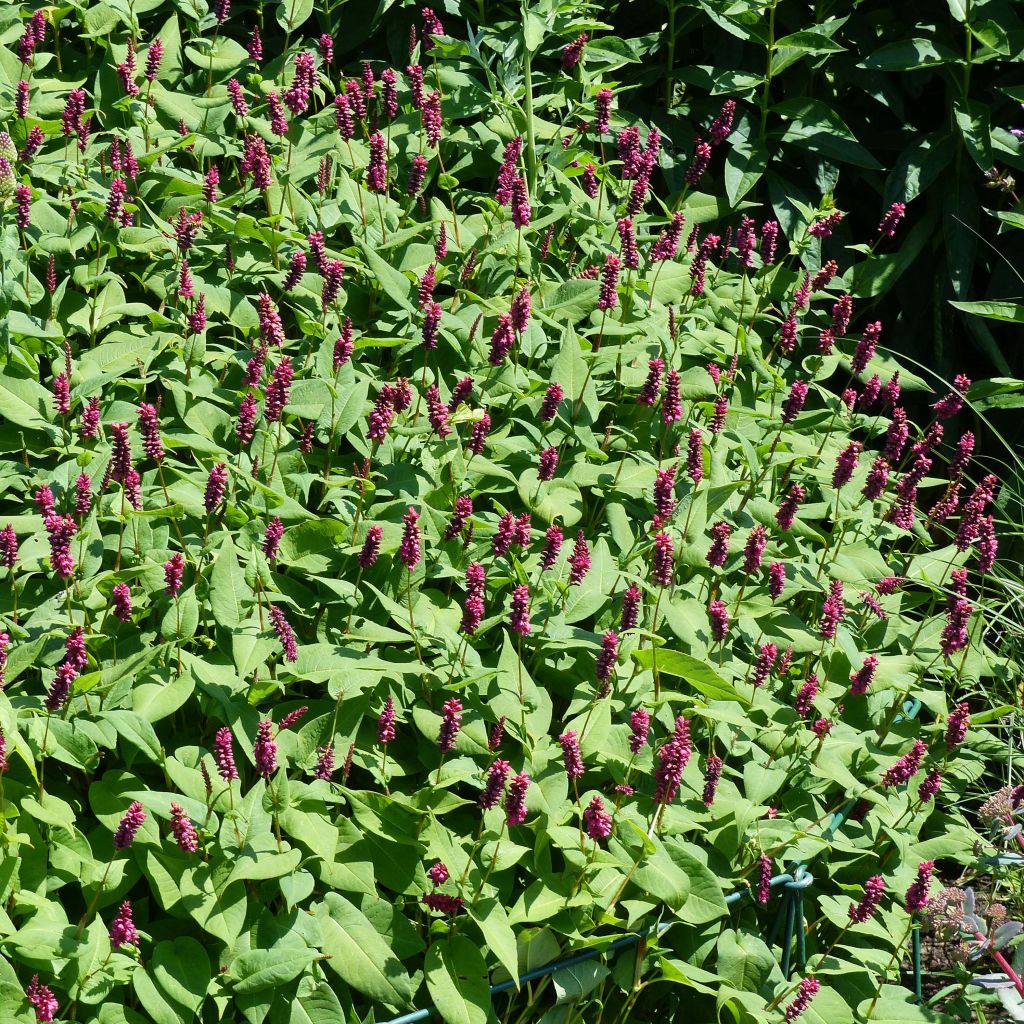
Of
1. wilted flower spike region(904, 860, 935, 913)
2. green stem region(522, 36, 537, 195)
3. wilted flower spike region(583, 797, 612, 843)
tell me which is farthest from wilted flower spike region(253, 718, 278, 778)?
green stem region(522, 36, 537, 195)

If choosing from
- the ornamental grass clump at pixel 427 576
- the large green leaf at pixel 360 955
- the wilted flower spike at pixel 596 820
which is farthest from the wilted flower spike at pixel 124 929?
the wilted flower spike at pixel 596 820

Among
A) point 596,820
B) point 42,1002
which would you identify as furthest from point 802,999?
point 42,1002

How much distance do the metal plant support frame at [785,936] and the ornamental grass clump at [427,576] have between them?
0.04 metres

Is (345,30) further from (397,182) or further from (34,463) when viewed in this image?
(34,463)

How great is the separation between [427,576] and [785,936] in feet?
3.79

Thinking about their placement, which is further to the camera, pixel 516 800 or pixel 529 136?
pixel 529 136

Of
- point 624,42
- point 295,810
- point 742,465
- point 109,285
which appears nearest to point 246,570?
point 295,810

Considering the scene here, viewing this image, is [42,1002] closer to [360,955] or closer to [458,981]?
[360,955]

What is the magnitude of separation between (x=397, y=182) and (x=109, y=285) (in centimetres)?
115

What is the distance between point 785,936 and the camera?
3.01 metres

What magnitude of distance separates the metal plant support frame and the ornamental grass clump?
0.04 meters

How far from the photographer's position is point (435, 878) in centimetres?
254

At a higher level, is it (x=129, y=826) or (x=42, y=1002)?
(x=129, y=826)

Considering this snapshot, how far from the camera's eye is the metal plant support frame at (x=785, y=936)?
269 cm
